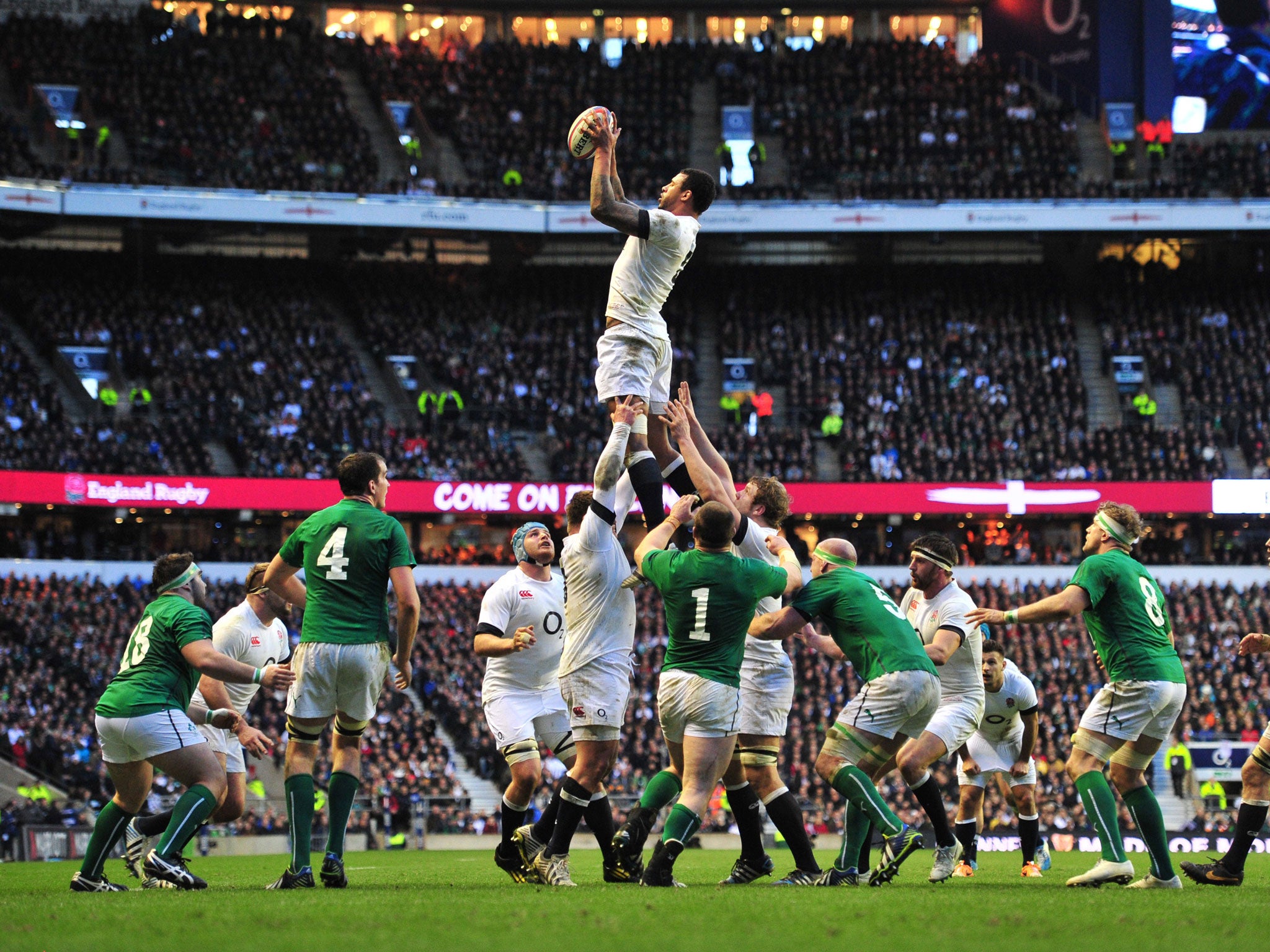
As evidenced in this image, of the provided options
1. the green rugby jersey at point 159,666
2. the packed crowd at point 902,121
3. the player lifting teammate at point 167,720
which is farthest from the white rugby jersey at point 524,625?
the packed crowd at point 902,121

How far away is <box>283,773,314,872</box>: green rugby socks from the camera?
900cm

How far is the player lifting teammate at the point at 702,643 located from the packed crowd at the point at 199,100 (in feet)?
115

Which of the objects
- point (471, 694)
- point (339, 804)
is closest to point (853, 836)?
point (339, 804)

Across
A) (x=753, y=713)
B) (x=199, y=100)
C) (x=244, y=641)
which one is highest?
(x=199, y=100)

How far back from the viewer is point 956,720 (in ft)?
38.8

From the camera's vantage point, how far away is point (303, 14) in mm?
50281

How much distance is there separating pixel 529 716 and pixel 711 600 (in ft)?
8.32

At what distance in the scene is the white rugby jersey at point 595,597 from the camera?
32.3ft

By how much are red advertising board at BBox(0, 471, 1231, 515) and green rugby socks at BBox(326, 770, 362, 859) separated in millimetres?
27401

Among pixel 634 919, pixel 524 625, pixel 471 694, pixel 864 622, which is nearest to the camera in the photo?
pixel 634 919

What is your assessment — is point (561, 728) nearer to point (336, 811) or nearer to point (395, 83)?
point (336, 811)

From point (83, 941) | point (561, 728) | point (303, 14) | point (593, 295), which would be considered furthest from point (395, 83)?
point (83, 941)

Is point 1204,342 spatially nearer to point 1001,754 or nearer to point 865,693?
point 1001,754

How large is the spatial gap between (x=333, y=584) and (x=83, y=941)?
3.42 metres
